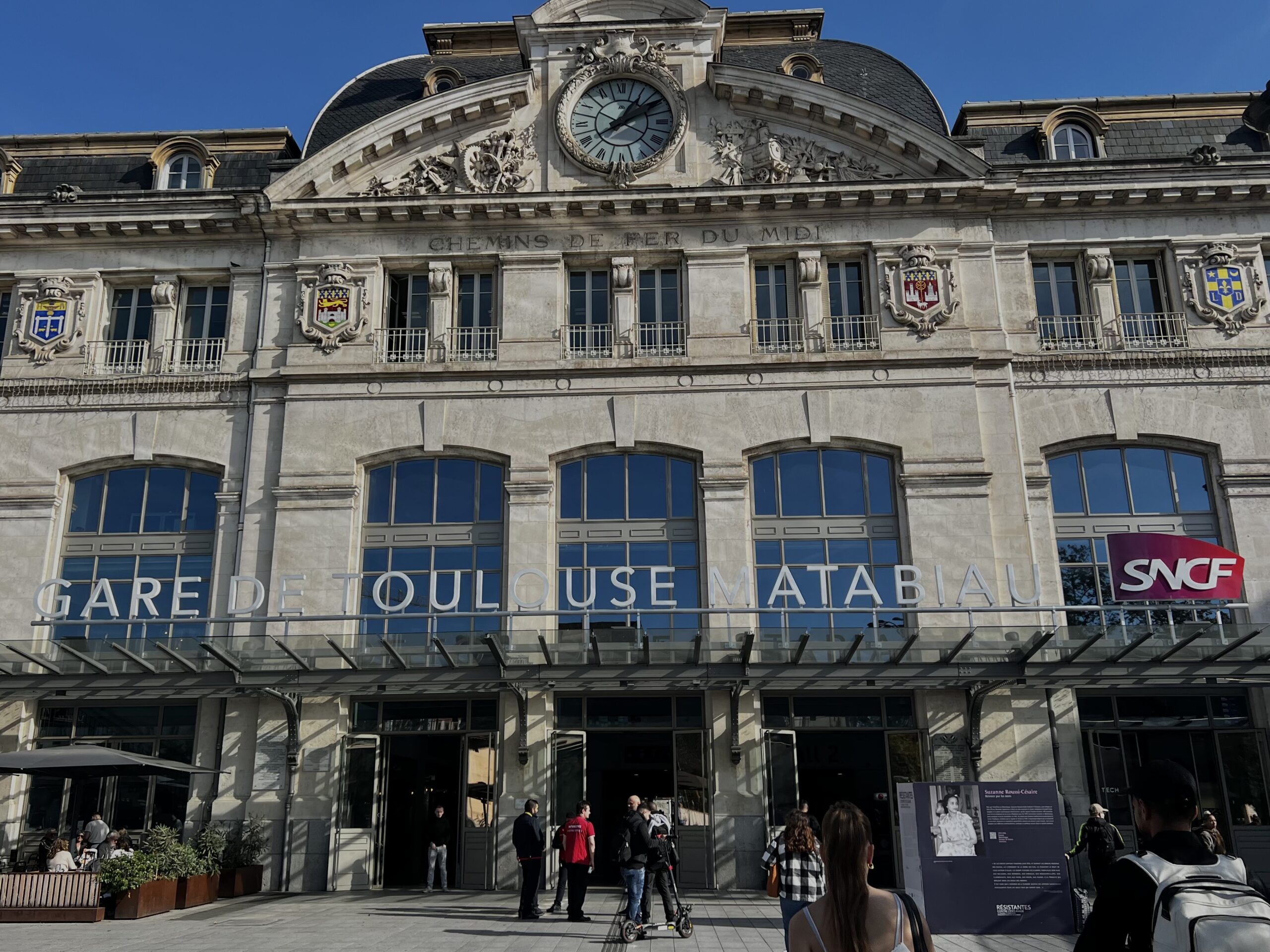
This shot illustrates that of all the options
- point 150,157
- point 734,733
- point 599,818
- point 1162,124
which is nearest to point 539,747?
point 599,818

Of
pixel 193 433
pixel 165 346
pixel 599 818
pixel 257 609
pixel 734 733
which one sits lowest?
pixel 599 818

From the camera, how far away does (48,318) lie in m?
26.7

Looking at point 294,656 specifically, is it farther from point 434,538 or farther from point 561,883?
point 561,883

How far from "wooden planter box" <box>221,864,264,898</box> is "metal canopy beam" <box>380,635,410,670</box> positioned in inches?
190

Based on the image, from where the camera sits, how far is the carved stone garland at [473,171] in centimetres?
2667

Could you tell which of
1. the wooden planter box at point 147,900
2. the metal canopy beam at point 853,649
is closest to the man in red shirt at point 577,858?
the metal canopy beam at point 853,649

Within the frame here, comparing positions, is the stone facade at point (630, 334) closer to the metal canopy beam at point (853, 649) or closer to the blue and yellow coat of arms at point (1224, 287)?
the blue and yellow coat of arms at point (1224, 287)

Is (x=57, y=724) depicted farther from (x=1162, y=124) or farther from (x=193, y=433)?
(x=1162, y=124)

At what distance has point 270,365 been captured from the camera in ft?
85.2

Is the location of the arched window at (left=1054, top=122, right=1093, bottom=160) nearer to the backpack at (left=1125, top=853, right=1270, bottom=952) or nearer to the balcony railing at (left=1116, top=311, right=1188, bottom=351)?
the balcony railing at (left=1116, top=311, right=1188, bottom=351)

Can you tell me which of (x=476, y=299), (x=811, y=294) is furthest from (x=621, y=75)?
(x=811, y=294)

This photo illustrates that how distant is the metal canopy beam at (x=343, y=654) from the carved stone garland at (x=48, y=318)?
36.3 feet

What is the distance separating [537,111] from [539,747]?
48.2 ft

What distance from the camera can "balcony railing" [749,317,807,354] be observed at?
25500 mm
